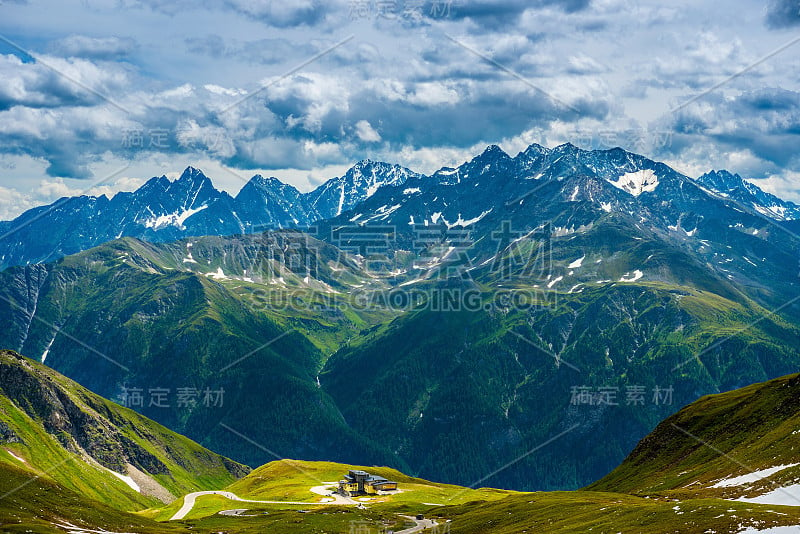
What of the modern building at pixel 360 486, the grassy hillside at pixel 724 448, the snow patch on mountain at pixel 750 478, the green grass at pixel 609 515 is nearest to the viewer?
the green grass at pixel 609 515

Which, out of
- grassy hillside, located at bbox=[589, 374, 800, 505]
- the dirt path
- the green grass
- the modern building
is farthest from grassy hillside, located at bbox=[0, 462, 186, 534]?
grassy hillside, located at bbox=[589, 374, 800, 505]

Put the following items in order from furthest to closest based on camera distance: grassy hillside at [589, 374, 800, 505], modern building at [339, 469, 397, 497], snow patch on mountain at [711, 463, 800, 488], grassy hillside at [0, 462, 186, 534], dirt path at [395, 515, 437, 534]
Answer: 1. modern building at [339, 469, 397, 497]
2. dirt path at [395, 515, 437, 534]
3. grassy hillside at [589, 374, 800, 505]
4. snow patch on mountain at [711, 463, 800, 488]
5. grassy hillside at [0, 462, 186, 534]

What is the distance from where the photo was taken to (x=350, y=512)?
161 metres

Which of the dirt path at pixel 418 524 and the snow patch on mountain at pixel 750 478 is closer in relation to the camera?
the snow patch on mountain at pixel 750 478

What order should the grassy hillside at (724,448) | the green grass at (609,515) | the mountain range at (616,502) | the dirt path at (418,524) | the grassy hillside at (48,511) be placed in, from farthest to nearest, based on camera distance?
the dirt path at (418,524) → the grassy hillside at (724,448) → the grassy hillside at (48,511) → the mountain range at (616,502) → the green grass at (609,515)

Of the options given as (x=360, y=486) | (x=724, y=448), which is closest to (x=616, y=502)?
(x=724, y=448)

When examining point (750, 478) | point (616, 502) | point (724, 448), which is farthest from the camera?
point (724, 448)

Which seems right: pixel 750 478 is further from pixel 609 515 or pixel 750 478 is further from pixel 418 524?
pixel 418 524

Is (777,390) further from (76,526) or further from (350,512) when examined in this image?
(76,526)

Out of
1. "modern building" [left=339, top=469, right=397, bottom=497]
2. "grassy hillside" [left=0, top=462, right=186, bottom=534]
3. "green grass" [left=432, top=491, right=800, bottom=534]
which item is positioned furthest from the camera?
"modern building" [left=339, top=469, right=397, bottom=497]

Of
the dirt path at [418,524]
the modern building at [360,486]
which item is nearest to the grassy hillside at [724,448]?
the dirt path at [418,524]

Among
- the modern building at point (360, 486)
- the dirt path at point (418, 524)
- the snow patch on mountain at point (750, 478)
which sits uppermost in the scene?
the snow patch on mountain at point (750, 478)

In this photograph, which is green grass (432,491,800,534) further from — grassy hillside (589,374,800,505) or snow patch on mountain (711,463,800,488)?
grassy hillside (589,374,800,505)

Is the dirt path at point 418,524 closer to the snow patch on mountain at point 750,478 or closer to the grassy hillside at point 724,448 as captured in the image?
the grassy hillside at point 724,448
